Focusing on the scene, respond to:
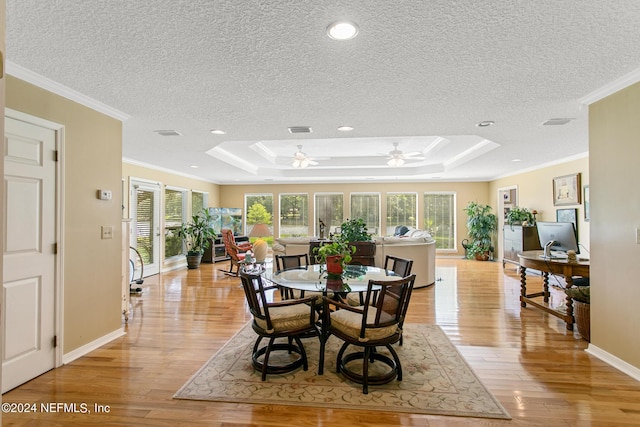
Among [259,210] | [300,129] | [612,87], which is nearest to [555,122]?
[612,87]

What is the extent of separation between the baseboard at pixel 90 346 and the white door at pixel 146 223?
3.21 meters

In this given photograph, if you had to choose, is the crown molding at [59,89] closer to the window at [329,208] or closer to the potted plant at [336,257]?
the potted plant at [336,257]

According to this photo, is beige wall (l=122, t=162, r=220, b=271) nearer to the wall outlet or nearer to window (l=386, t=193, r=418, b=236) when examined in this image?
the wall outlet

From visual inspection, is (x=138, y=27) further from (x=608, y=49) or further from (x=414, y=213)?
(x=414, y=213)

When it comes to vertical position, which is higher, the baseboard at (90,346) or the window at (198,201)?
the window at (198,201)

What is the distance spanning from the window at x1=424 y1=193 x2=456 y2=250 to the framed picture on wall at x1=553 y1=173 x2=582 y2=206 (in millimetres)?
3365

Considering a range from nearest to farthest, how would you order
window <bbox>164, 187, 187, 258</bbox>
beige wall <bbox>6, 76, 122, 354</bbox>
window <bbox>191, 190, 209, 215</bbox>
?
A: beige wall <bbox>6, 76, 122, 354</bbox>, window <bbox>164, 187, 187, 258</bbox>, window <bbox>191, 190, 209, 215</bbox>

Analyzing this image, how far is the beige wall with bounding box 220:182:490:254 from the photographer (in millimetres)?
9625

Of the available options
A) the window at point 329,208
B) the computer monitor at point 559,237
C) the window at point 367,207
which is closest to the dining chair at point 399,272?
the computer monitor at point 559,237

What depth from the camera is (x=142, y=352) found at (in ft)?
10.4

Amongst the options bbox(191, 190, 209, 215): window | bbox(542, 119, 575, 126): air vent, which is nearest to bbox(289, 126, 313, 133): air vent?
bbox(542, 119, 575, 126): air vent

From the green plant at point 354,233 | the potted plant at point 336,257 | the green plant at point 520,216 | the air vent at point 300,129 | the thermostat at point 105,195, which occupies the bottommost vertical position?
the potted plant at point 336,257

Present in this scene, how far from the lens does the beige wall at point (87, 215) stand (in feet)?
9.59

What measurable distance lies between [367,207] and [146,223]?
603cm
